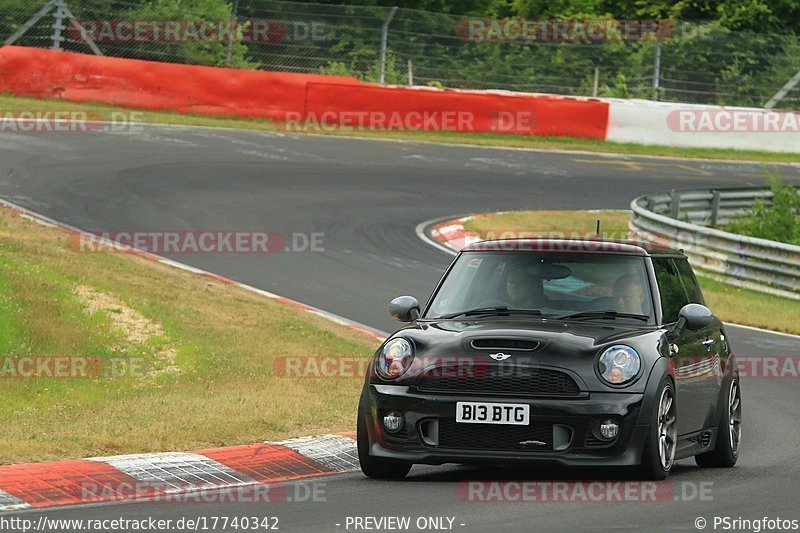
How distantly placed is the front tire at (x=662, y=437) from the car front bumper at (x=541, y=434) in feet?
0.19

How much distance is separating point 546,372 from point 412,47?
85.7 ft

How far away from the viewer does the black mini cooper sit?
26.2 ft

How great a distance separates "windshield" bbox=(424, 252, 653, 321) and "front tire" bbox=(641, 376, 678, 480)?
0.69 metres

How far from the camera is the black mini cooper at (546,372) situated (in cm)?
799

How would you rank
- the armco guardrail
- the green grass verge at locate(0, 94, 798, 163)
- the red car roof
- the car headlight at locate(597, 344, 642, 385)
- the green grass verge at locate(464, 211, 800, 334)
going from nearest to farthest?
the car headlight at locate(597, 344, 642, 385), the red car roof, the green grass verge at locate(464, 211, 800, 334), the armco guardrail, the green grass verge at locate(0, 94, 798, 163)

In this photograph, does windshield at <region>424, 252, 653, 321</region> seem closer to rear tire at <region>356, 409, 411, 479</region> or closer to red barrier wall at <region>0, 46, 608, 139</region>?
rear tire at <region>356, 409, 411, 479</region>

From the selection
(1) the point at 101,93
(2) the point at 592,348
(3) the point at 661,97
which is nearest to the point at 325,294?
(2) the point at 592,348

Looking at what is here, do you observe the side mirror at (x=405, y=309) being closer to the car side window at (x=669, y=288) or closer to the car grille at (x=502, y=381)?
the car grille at (x=502, y=381)

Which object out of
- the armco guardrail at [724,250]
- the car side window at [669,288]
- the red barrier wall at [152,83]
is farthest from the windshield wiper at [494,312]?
the red barrier wall at [152,83]

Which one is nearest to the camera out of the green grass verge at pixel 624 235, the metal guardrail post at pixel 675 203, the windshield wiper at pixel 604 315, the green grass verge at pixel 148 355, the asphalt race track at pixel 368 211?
the asphalt race track at pixel 368 211

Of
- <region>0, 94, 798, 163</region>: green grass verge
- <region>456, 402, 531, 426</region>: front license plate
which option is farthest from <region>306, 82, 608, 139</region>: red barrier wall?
<region>456, 402, 531, 426</region>: front license plate

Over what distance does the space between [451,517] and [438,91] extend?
25381mm

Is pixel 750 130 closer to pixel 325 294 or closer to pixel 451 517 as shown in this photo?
pixel 325 294

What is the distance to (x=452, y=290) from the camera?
9.30 m
